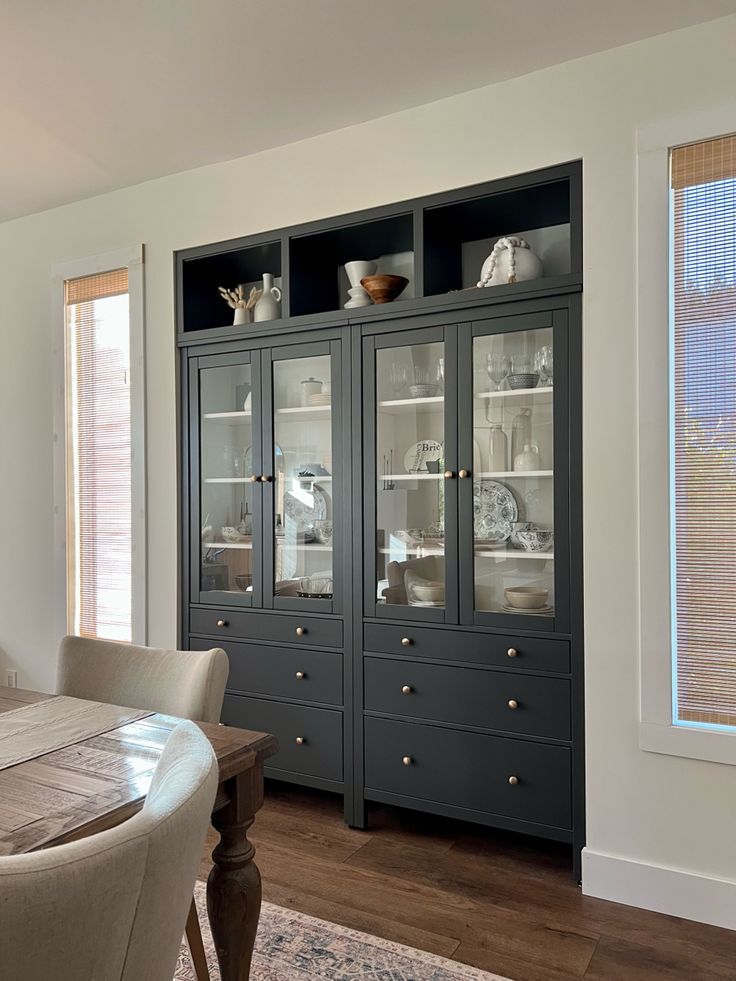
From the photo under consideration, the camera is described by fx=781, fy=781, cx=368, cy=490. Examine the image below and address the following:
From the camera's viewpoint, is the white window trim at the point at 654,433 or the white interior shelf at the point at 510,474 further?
the white interior shelf at the point at 510,474

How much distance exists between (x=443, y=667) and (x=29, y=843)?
70.2 inches

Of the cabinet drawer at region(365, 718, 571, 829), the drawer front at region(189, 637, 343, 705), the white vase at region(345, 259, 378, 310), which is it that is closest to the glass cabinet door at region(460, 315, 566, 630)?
the cabinet drawer at region(365, 718, 571, 829)

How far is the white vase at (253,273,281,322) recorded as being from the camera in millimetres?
3270

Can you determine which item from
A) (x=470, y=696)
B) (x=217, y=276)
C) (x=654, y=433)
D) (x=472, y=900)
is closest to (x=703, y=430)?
(x=654, y=433)

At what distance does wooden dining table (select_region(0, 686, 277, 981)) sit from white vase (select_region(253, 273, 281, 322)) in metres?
1.95

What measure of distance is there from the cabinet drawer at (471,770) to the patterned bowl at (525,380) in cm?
120

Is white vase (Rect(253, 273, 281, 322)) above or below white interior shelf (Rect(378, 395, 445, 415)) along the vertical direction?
above

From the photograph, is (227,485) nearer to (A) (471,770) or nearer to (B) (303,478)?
(B) (303,478)

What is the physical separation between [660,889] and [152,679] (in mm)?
1630

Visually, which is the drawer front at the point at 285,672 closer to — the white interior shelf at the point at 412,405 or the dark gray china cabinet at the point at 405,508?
the dark gray china cabinet at the point at 405,508

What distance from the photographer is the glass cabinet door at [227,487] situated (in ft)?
10.7

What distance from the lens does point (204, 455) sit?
3.41 m

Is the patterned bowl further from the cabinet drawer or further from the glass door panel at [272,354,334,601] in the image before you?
the cabinet drawer

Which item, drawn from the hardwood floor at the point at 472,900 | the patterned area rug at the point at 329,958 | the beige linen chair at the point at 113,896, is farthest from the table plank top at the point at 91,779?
the hardwood floor at the point at 472,900
